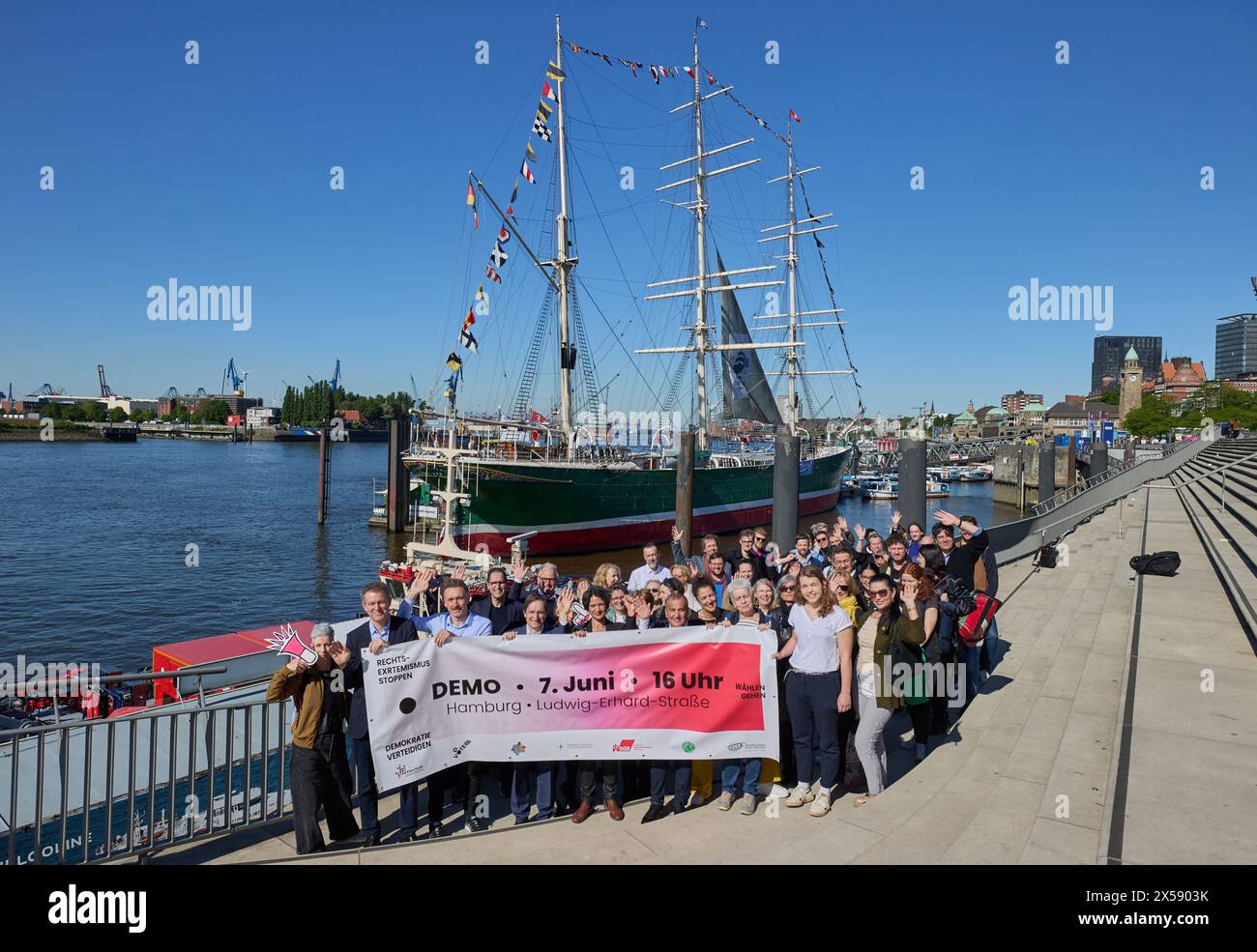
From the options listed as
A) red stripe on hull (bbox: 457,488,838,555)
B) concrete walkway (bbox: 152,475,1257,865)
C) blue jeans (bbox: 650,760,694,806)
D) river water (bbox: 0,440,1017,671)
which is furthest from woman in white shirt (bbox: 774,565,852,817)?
red stripe on hull (bbox: 457,488,838,555)

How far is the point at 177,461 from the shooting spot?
97.6 meters

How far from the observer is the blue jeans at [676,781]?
17.2 feet

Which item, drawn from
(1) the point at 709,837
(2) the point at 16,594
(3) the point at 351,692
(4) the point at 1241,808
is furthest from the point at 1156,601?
(2) the point at 16,594

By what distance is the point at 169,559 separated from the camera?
102 feet

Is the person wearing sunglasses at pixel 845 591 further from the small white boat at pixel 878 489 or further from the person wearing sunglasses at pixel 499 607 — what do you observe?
the small white boat at pixel 878 489

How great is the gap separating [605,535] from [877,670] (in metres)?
30.1

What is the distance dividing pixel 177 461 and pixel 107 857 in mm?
109216

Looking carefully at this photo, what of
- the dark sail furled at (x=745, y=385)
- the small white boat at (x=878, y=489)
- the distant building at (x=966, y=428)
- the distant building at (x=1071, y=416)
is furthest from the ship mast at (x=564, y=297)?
the distant building at (x=966, y=428)

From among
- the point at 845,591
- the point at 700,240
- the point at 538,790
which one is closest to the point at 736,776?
the point at 538,790

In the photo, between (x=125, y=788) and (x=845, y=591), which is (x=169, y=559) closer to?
(x=125, y=788)

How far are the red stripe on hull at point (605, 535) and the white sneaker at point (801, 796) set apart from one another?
77.3 ft

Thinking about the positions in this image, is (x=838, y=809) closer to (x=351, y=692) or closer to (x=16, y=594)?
(x=351, y=692)

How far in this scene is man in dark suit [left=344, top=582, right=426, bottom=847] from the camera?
188 inches
